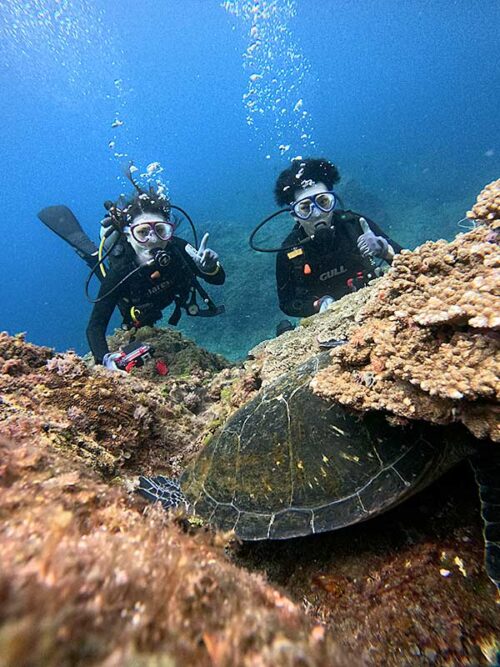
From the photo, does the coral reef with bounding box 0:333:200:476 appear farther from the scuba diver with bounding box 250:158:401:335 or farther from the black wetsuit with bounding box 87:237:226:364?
the scuba diver with bounding box 250:158:401:335

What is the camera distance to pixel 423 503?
6.09ft

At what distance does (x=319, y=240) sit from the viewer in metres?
6.53

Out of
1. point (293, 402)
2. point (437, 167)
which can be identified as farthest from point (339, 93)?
point (293, 402)

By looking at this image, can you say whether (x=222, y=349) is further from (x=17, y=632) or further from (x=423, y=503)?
(x=17, y=632)

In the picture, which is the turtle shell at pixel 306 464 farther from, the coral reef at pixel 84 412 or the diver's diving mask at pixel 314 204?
the diver's diving mask at pixel 314 204

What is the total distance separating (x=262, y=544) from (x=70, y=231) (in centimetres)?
1069

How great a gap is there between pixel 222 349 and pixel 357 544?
1377 centimetres

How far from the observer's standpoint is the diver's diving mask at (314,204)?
21.3ft

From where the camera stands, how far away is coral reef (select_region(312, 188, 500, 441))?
1.38m

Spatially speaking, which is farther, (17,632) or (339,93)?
(339,93)

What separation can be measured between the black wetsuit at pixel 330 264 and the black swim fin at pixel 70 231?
5690 mm

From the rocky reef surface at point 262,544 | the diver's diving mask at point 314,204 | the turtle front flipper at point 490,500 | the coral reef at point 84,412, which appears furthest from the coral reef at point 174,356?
the turtle front flipper at point 490,500

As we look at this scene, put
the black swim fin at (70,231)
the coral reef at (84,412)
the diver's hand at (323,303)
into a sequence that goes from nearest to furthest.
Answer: the coral reef at (84,412)
the diver's hand at (323,303)
the black swim fin at (70,231)

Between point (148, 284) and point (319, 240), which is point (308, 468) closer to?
point (319, 240)
